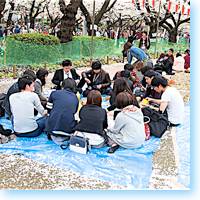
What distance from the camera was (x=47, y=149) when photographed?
3.87 meters

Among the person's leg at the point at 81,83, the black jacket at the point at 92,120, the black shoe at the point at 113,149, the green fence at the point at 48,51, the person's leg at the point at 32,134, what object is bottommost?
the black shoe at the point at 113,149

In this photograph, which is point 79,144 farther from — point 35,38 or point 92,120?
point 35,38

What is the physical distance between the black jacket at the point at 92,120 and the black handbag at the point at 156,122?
0.88 meters

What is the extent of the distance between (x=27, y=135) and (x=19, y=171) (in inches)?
34.6

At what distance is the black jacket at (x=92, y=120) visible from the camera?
3686 mm

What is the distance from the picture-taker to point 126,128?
3752 mm

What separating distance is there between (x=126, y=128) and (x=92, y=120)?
38cm

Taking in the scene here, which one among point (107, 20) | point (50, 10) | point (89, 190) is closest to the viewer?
point (89, 190)

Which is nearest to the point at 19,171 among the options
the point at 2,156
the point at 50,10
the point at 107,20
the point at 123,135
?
the point at 2,156

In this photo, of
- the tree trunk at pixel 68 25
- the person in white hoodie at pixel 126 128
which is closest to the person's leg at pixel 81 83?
the person in white hoodie at pixel 126 128

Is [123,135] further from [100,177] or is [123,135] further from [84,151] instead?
[100,177]

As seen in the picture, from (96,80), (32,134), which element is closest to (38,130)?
(32,134)

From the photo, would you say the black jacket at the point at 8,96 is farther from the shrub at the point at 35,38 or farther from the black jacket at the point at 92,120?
the shrub at the point at 35,38

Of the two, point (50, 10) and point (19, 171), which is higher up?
point (50, 10)
